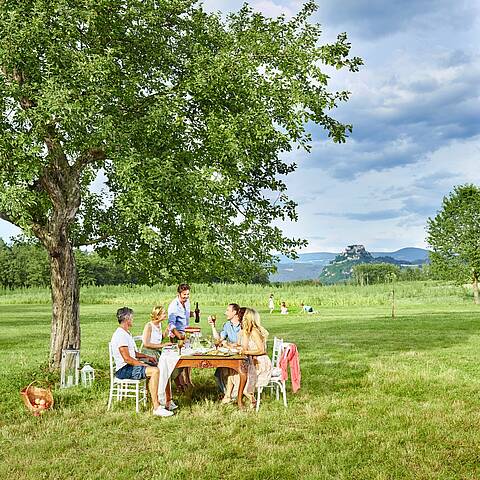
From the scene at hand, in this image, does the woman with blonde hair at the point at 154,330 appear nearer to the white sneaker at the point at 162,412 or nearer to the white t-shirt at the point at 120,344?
the white t-shirt at the point at 120,344

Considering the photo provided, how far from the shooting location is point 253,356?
34.6ft

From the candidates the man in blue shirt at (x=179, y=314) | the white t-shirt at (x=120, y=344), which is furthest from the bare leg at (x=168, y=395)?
the man in blue shirt at (x=179, y=314)

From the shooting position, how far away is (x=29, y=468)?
723 centimetres

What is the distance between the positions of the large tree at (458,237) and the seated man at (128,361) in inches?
1342

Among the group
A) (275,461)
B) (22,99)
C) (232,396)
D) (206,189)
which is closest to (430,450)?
(275,461)

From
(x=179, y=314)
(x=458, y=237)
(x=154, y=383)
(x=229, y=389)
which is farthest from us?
(x=458, y=237)

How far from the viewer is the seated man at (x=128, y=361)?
9.96m

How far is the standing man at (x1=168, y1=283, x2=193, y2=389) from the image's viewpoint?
38.9 feet

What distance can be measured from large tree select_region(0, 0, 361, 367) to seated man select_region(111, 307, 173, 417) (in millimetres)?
1632

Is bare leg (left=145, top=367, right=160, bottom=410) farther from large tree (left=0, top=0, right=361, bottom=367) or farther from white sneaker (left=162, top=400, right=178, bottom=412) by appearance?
large tree (left=0, top=0, right=361, bottom=367)

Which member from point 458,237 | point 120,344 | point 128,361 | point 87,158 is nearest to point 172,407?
point 128,361

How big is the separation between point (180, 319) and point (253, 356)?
6.97ft

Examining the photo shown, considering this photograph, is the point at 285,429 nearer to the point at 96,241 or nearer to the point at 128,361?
the point at 128,361

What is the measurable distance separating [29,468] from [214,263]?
6181mm
